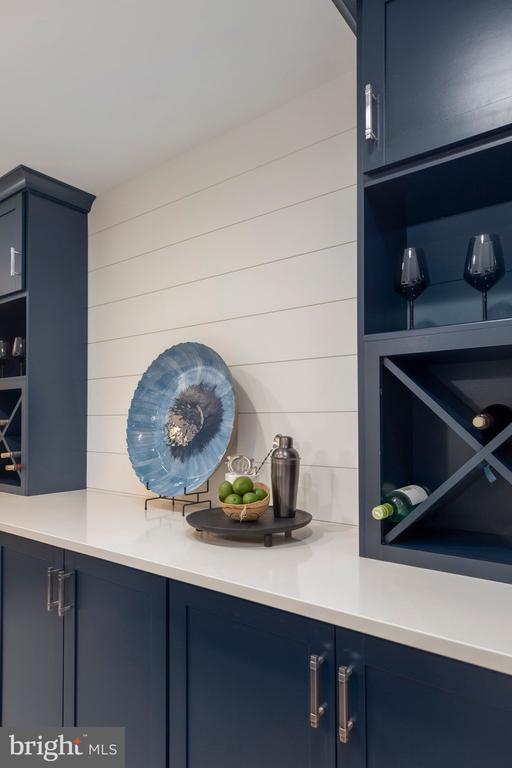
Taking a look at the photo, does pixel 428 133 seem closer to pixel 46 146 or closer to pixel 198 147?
pixel 198 147

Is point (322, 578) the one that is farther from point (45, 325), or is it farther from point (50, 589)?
point (45, 325)

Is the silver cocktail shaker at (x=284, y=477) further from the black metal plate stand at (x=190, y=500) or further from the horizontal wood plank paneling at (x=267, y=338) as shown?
the black metal plate stand at (x=190, y=500)

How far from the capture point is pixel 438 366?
1.49 m

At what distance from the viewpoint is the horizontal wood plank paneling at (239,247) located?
1.77 meters

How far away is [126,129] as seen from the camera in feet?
6.82

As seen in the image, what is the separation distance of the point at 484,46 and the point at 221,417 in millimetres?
1314

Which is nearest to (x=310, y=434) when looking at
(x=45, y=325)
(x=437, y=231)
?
(x=437, y=231)

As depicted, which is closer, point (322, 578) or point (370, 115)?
point (322, 578)

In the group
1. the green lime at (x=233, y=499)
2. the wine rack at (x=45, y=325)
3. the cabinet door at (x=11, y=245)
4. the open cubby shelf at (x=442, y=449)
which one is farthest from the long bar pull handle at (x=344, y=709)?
the cabinet door at (x=11, y=245)

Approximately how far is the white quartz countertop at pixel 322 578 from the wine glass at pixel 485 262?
67 cm

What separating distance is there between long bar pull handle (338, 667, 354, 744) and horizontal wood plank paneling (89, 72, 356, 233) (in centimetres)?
160

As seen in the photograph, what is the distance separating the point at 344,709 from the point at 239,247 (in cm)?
157

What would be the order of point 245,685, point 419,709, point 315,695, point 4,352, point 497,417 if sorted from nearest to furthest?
1. point 419,709
2. point 315,695
3. point 245,685
4. point 497,417
5. point 4,352

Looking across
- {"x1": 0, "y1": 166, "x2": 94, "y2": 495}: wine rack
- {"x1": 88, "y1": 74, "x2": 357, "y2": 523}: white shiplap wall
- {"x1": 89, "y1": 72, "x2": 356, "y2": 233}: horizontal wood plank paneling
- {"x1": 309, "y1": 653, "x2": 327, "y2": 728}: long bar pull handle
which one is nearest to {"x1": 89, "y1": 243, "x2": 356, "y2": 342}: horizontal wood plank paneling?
{"x1": 88, "y1": 74, "x2": 357, "y2": 523}: white shiplap wall
